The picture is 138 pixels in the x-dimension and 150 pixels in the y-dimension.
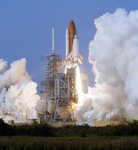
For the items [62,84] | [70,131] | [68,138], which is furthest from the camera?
[62,84]

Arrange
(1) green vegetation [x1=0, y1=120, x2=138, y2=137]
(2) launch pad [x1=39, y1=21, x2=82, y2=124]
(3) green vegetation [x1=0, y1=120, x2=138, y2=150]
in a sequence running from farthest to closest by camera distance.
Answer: (2) launch pad [x1=39, y1=21, x2=82, y2=124] < (1) green vegetation [x1=0, y1=120, x2=138, y2=137] < (3) green vegetation [x1=0, y1=120, x2=138, y2=150]

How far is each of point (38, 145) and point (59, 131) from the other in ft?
58.1

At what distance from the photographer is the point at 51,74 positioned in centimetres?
6191

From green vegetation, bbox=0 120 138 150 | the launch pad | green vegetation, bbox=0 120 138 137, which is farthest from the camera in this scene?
the launch pad

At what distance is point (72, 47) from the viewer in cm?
6041

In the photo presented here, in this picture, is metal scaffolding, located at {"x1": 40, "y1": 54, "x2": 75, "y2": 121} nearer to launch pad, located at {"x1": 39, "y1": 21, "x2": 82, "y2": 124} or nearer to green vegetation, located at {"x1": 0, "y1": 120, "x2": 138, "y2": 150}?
launch pad, located at {"x1": 39, "y1": 21, "x2": 82, "y2": 124}

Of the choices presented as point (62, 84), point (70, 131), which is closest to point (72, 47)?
point (62, 84)

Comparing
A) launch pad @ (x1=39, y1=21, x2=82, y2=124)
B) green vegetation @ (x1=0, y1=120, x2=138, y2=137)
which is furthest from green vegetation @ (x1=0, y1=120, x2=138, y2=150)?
launch pad @ (x1=39, y1=21, x2=82, y2=124)

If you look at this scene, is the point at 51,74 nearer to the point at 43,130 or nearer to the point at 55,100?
the point at 55,100

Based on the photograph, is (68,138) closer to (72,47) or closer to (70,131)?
(70,131)

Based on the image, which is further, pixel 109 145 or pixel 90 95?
pixel 90 95

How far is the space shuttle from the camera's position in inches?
2344

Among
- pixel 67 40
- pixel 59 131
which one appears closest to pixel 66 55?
pixel 67 40

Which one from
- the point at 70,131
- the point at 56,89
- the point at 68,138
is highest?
the point at 56,89
